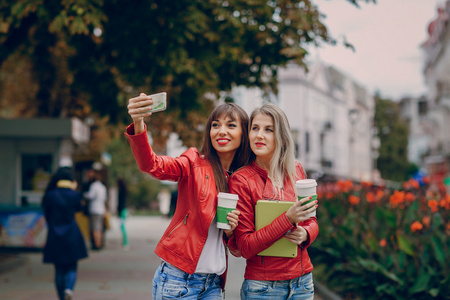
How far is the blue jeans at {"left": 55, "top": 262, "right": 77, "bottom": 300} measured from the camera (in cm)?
729

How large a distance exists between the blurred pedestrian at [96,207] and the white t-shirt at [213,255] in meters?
11.9

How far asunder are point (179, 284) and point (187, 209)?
0.43 m

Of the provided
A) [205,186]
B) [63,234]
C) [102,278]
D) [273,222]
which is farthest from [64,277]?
[273,222]

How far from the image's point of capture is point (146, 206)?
4156 centimetres

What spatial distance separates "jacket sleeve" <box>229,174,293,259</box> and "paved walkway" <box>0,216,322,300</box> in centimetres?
560

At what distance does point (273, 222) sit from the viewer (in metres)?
3.21

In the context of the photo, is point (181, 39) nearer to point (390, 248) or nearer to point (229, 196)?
point (390, 248)

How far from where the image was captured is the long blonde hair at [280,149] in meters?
3.41

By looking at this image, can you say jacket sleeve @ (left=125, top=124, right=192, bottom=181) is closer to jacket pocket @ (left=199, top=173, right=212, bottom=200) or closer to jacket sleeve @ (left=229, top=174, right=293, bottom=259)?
jacket pocket @ (left=199, top=173, right=212, bottom=200)

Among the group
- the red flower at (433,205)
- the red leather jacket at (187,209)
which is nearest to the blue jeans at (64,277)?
the red leather jacket at (187,209)

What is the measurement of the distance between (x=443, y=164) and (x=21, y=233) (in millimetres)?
41000

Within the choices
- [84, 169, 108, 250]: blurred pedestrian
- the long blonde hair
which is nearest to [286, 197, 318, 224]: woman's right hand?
the long blonde hair

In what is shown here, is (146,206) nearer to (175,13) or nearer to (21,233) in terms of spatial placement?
(21,233)

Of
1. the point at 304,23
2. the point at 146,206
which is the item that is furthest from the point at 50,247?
the point at 146,206
